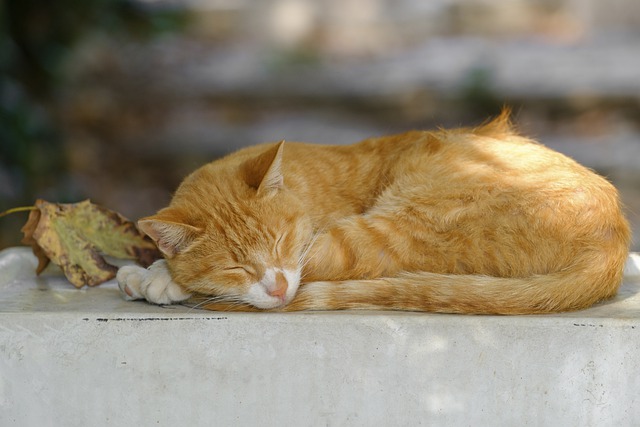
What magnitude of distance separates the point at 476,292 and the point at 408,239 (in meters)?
0.39

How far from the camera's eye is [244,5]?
661 centimetres

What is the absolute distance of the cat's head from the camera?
245cm

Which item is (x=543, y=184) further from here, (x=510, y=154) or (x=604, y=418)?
(x=604, y=418)

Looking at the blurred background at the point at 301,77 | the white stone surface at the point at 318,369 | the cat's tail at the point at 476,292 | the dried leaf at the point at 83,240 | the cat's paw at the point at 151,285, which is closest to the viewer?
the white stone surface at the point at 318,369

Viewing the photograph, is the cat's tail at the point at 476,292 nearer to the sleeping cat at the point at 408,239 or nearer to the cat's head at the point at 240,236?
the sleeping cat at the point at 408,239

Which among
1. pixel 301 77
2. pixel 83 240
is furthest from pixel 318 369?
pixel 301 77

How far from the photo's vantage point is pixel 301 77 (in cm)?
651

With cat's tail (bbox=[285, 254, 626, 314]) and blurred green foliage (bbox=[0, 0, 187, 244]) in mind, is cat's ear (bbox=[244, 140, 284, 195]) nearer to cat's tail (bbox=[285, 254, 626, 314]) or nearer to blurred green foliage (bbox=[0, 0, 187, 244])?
cat's tail (bbox=[285, 254, 626, 314])

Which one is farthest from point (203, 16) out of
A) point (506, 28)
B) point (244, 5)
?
point (506, 28)

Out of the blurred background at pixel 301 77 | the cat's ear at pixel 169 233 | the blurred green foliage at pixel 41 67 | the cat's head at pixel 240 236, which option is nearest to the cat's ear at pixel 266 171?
the cat's head at pixel 240 236

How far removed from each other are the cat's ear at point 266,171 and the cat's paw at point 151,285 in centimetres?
44

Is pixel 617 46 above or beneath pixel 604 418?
above

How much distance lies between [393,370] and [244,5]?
5066mm

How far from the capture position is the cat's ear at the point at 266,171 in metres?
2.53
